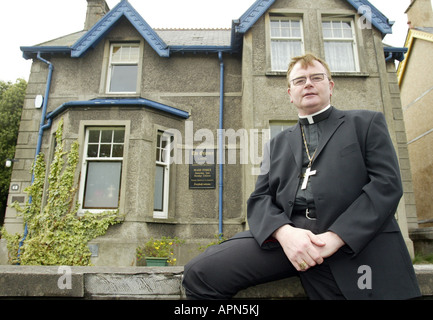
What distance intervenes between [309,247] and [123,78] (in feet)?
29.5

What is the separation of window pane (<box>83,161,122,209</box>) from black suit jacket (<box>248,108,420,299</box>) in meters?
6.08

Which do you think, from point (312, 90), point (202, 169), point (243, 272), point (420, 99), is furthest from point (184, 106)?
point (420, 99)

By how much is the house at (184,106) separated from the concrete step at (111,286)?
5075 mm

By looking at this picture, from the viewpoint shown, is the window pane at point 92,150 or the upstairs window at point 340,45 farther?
the upstairs window at point 340,45

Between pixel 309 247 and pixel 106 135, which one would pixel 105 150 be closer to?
pixel 106 135

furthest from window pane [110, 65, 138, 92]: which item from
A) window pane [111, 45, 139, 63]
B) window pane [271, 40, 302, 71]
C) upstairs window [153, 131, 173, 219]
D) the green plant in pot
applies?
the green plant in pot

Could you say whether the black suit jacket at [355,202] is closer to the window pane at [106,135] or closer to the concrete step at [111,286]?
the concrete step at [111,286]

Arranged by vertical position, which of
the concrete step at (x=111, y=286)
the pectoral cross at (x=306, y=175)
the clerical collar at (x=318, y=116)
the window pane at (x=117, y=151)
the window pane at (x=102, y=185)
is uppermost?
the window pane at (x=117, y=151)

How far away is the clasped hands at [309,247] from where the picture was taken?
155cm

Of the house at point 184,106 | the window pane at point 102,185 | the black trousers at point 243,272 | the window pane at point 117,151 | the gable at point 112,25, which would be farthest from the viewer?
the gable at point 112,25

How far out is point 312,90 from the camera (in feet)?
6.80

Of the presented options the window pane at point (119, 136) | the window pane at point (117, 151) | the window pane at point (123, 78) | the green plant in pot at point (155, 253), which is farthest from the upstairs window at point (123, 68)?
the green plant in pot at point (155, 253)
